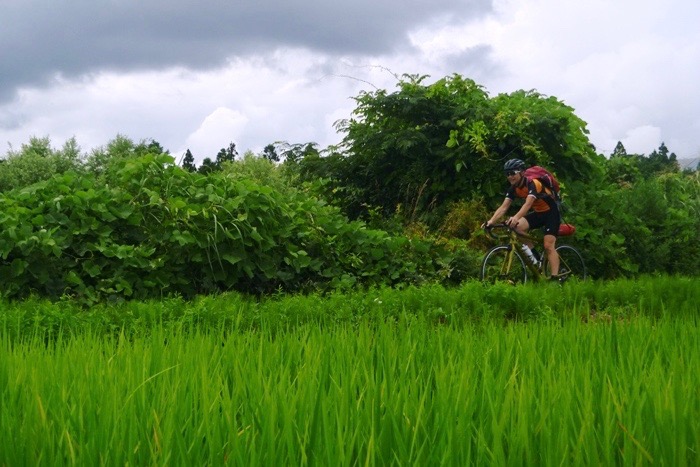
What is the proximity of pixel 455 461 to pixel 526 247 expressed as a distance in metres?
8.36

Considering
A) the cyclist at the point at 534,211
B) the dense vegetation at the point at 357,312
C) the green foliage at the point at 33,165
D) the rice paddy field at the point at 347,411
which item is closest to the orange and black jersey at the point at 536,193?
the cyclist at the point at 534,211

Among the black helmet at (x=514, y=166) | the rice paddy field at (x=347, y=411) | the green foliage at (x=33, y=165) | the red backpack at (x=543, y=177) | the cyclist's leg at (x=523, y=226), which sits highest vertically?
the green foliage at (x=33, y=165)

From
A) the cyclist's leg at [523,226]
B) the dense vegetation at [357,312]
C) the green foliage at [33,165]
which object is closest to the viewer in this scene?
the dense vegetation at [357,312]

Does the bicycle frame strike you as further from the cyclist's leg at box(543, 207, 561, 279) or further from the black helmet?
the black helmet

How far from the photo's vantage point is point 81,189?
7.82 meters

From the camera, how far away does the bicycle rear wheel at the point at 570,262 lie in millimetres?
10445

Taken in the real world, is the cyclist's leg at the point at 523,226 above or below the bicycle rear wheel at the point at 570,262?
above

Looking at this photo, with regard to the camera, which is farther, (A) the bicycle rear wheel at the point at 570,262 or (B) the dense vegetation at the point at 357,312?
(A) the bicycle rear wheel at the point at 570,262

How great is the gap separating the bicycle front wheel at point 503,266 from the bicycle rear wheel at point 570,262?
1.67 ft

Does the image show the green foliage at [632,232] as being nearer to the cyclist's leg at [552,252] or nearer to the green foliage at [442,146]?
the green foliage at [442,146]

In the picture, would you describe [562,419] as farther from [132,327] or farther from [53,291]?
[53,291]

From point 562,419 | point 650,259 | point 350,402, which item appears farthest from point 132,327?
point 650,259

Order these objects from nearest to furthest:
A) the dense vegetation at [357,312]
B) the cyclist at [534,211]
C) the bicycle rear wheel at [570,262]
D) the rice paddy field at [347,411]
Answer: the rice paddy field at [347,411] < the dense vegetation at [357,312] < the cyclist at [534,211] < the bicycle rear wheel at [570,262]

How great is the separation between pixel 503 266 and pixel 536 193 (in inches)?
43.4
